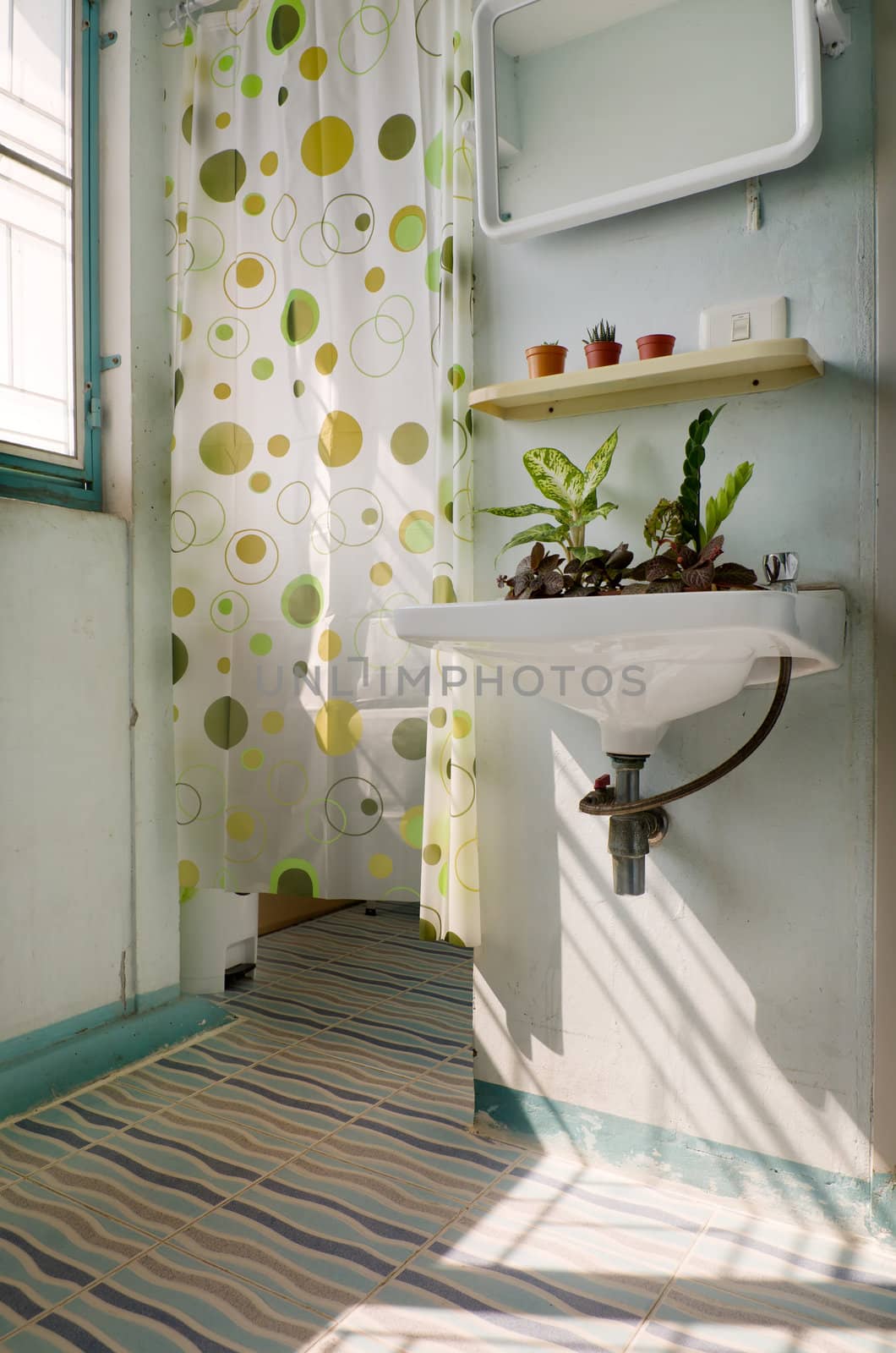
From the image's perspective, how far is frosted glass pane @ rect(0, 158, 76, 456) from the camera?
1.97 meters

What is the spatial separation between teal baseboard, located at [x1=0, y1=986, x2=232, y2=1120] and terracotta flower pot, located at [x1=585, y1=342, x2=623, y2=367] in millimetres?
1625

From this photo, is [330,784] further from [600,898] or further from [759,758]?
[759,758]

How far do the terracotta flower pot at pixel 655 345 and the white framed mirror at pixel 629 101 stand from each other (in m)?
0.22

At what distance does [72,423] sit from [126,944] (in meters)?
1.15

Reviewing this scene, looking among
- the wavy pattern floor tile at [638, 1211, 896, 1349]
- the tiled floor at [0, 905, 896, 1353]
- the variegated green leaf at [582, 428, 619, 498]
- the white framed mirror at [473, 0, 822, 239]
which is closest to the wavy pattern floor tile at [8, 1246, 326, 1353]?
the tiled floor at [0, 905, 896, 1353]

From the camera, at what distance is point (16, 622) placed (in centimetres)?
187

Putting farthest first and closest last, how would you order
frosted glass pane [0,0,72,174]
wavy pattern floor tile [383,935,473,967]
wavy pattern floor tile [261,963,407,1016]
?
wavy pattern floor tile [383,935,473,967] → wavy pattern floor tile [261,963,407,1016] → frosted glass pane [0,0,72,174]

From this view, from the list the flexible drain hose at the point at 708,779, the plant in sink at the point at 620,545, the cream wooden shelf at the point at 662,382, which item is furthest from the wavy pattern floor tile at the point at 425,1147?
the cream wooden shelf at the point at 662,382

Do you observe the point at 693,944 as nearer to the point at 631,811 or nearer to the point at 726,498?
the point at 631,811

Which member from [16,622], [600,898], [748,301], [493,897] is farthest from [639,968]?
[16,622]

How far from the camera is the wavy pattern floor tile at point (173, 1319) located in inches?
46.9

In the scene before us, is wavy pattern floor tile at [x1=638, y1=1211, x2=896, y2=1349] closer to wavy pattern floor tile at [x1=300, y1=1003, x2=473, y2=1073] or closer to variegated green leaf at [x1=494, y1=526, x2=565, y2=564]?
wavy pattern floor tile at [x1=300, y1=1003, x2=473, y2=1073]

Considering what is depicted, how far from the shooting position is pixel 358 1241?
1.40 metres

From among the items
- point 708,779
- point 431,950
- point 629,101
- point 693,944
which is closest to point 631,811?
point 708,779
